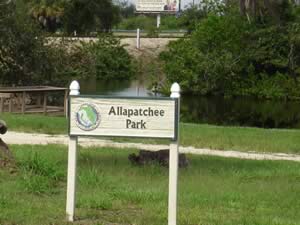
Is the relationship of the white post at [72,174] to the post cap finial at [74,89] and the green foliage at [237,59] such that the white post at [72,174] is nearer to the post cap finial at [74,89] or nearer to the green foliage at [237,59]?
the post cap finial at [74,89]

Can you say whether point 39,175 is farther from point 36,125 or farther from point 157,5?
point 157,5

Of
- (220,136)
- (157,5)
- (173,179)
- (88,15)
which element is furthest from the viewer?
(157,5)

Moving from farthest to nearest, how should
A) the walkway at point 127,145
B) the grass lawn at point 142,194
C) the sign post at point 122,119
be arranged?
the walkway at point 127,145 < the grass lawn at point 142,194 < the sign post at point 122,119

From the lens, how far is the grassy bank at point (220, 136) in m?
16.5

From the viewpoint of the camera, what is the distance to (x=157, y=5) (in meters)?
103

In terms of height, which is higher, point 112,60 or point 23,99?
point 112,60

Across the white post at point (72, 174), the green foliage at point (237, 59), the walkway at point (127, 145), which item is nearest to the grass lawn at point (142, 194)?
the white post at point (72, 174)

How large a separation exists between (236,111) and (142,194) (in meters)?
28.0

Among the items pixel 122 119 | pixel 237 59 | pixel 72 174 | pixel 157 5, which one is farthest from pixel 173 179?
pixel 157 5

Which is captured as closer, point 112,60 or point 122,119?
point 122,119

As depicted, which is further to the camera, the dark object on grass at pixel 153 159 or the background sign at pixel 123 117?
the dark object on grass at pixel 153 159

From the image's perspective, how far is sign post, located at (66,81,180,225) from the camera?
277 inches

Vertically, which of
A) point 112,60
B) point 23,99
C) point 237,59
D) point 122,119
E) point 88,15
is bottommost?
point 23,99

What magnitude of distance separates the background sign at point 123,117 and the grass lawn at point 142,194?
90 cm
